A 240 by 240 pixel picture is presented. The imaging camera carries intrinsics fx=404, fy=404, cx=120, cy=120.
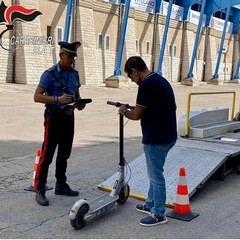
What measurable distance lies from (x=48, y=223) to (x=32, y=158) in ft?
11.0

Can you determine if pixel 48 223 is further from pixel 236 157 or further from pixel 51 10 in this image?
pixel 51 10

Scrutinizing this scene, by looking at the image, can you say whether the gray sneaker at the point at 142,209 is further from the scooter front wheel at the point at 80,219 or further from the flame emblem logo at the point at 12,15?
the flame emblem logo at the point at 12,15

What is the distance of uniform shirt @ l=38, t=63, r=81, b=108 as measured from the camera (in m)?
4.95

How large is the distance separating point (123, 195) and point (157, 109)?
55.8 inches

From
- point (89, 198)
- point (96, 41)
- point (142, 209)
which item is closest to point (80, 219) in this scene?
point (142, 209)

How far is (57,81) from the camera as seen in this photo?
498cm

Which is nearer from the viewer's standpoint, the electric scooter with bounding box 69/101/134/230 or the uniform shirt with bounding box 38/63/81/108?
the electric scooter with bounding box 69/101/134/230

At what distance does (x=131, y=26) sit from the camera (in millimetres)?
38531

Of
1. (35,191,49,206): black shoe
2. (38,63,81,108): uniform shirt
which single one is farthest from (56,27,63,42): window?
(35,191,49,206): black shoe

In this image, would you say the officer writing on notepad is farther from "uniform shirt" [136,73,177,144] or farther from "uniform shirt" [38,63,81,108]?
"uniform shirt" [136,73,177,144]

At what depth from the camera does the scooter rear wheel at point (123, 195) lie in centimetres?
506

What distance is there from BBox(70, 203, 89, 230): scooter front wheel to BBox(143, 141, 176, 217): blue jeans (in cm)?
77

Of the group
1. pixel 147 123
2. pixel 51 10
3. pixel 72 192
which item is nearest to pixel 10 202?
pixel 72 192

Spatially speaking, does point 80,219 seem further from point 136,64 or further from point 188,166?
point 188,166
